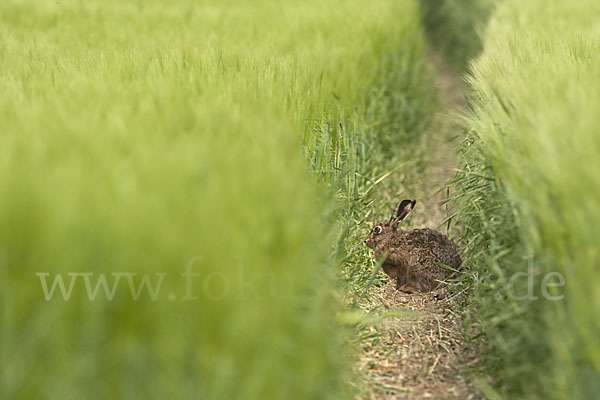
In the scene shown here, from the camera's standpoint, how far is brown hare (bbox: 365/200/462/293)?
2.42 m

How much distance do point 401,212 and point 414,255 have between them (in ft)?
0.65

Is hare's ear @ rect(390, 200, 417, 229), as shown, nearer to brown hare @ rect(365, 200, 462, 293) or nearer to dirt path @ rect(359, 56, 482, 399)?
brown hare @ rect(365, 200, 462, 293)

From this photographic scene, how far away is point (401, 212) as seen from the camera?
2.55 meters

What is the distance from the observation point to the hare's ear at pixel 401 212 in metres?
2.50

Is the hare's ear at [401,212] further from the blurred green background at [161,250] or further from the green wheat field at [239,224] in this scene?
the blurred green background at [161,250]

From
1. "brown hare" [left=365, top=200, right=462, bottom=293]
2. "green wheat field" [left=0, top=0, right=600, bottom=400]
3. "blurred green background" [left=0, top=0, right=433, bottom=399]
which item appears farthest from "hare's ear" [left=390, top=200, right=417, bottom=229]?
"blurred green background" [left=0, top=0, right=433, bottom=399]

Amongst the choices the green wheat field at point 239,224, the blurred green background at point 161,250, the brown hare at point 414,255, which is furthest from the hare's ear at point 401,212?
the blurred green background at point 161,250

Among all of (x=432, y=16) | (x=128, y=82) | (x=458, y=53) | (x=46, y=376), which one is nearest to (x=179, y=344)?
(x=46, y=376)

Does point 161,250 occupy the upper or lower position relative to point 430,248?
upper

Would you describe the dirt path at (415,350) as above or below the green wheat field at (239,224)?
below

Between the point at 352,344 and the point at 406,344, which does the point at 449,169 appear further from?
the point at 352,344

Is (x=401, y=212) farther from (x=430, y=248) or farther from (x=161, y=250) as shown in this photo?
(x=161, y=250)


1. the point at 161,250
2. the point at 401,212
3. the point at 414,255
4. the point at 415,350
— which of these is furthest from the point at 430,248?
the point at 161,250

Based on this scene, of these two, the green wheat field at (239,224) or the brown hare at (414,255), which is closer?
the green wheat field at (239,224)
